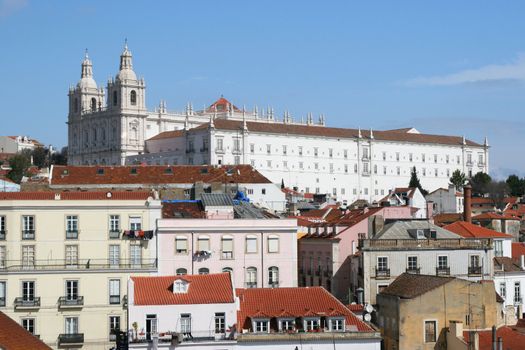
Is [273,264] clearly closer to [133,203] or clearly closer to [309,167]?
[133,203]

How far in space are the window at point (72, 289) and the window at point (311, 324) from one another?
11436 millimetres

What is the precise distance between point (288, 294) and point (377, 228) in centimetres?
1368

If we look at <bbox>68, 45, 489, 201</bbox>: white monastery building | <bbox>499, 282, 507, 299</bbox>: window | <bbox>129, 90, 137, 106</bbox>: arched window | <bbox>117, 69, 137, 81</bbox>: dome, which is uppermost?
<bbox>117, 69, 137, 81</bbox>: dome

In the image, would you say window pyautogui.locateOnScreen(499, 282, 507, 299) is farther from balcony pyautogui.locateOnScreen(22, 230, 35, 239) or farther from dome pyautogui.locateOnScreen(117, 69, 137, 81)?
dome pyautogui.locateOnScreen(117, 69, 137, 81)

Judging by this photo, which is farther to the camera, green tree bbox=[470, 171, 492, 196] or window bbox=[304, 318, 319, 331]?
→ green tree bbox=[470, 171, 492, 196]

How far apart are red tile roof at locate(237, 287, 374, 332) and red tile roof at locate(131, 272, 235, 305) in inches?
34.5

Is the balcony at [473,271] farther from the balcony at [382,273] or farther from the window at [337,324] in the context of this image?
the window at [337,324]

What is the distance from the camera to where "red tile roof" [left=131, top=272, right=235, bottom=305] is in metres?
36.7

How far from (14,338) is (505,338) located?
1851 centimetres

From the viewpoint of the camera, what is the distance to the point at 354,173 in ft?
609

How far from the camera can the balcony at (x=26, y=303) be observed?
43.2 m

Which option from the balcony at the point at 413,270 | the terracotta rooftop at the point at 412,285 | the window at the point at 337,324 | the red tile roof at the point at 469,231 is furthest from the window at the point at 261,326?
the red tile roof at the point at 469,231

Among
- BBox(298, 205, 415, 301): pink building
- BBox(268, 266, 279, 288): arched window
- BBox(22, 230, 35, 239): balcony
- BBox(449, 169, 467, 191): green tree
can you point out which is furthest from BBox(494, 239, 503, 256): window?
BBox(449, 169, 467, 191): green tree

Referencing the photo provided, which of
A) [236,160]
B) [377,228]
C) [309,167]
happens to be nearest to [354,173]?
[309,167]
